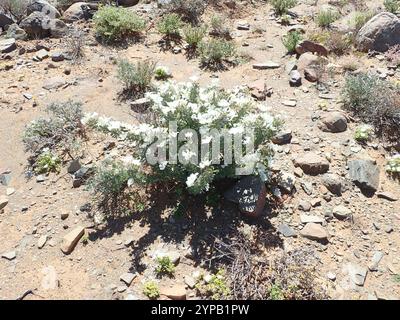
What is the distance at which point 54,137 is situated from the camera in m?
5.30

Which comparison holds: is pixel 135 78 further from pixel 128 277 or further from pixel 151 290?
pixel 151 290

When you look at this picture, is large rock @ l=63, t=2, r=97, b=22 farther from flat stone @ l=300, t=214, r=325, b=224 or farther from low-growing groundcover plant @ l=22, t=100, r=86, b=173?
flat stone @ l=300, t=214, r=325, b=224

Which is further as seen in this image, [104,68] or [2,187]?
[104,68]

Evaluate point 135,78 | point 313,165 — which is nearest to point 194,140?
point 313,165

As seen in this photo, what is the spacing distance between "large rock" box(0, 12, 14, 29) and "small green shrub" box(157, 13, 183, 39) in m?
3.07

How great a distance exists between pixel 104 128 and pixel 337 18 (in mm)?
6036

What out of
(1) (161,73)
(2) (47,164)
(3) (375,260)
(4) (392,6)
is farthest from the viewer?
(4) (392,6)

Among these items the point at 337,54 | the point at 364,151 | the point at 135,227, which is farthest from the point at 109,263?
the point at 337,54

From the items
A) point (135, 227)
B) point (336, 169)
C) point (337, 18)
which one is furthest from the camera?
point (337, 18)

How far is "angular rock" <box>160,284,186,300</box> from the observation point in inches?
138

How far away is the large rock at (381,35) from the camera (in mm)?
7082

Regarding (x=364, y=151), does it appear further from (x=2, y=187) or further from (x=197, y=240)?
(x=2, y=187)

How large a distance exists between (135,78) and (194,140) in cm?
252
